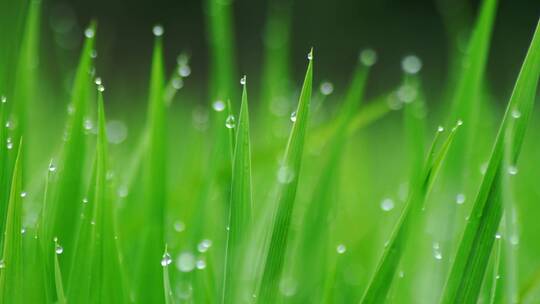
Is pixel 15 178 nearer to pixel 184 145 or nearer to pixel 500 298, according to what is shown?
pixel 500 298

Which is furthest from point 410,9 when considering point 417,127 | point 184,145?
point 417,127

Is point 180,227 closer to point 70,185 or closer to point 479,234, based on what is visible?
point 70,185

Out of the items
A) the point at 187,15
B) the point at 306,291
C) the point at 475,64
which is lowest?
the point at 306,291

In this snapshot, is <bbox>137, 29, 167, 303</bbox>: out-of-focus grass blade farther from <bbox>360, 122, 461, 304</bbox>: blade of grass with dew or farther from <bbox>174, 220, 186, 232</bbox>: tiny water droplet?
<bbox>360, 122, 461, 304</bbox>: blade of grass with dew

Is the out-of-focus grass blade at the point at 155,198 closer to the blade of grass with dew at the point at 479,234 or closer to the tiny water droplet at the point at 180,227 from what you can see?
the tiny water droplet at the point at 180,227

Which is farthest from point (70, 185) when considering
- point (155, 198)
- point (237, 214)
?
point (237, 214)
